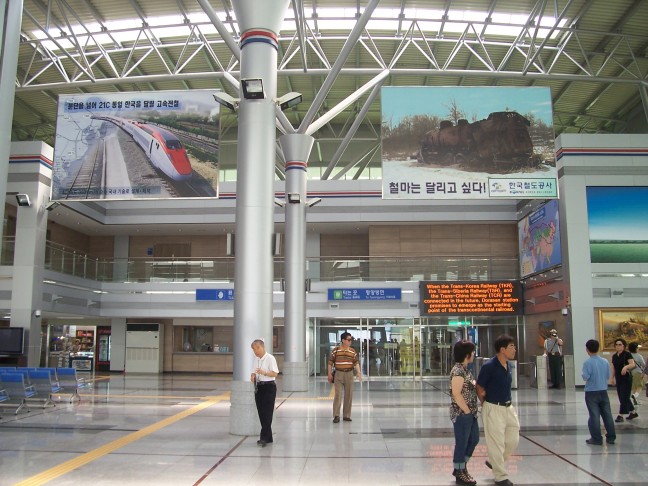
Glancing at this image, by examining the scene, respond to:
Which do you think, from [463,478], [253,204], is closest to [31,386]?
[253,204]

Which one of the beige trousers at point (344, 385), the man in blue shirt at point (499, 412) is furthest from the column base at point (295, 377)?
the man in blue shirt at point (499, 412)

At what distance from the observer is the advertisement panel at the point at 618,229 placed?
21.7 metres

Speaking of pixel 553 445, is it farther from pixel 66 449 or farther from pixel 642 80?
pixel 642 80

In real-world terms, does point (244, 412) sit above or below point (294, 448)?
above

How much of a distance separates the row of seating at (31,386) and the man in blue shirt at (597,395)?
10.9 metres

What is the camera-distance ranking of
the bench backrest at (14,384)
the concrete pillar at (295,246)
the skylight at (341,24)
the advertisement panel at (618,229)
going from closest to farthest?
1. the bench backrest at (14,384)
2. the concrete pillar at (295,246)
3. the advertisement panel at (618,229)
4. the skylight at (341,24)

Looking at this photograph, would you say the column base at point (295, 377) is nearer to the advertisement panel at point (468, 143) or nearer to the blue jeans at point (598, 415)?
the advertisement panel at point (468, 143)

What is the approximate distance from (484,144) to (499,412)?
1076 cm

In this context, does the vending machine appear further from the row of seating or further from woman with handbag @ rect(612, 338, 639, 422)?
woman with handbag @ rect(612, 338, 639, 422)

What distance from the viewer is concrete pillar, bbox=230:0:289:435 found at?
420 inches

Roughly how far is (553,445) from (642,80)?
18837 mm

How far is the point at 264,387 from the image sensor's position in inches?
375

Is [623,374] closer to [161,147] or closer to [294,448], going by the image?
[294,448]

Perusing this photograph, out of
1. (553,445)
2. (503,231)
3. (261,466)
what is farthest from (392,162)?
(503,231)
